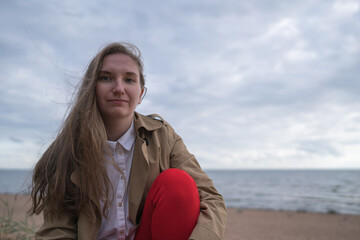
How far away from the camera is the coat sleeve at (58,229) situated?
1.51 metres

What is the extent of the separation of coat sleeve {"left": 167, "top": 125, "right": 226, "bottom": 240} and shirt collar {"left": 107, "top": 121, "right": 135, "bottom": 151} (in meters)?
0.26

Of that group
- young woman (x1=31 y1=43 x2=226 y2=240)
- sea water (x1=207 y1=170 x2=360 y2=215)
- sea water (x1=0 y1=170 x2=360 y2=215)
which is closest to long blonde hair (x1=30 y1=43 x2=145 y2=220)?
young woman (x1=31 y1=43 x2=226 y2=240)

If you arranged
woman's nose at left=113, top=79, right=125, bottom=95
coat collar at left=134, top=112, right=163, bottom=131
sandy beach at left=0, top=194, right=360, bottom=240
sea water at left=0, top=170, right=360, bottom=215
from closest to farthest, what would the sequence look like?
woman's nose at left=113, top=79, right=125, bottom=95
coat collar at left=134, top=112, right=163, bottom=131
sandy beach at left=0, top=194, right=360, bottom=240
sea water at left=0, top=170, right=360, bottom=215

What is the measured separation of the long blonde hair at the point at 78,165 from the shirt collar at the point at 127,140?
7 cm

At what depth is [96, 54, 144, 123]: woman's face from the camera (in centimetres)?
168

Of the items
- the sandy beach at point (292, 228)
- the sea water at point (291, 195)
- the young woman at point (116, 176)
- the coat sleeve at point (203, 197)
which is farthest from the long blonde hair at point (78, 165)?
the sandy beach at point (292, 228)

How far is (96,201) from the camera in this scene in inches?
61.7

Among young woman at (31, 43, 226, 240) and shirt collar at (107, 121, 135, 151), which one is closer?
young woman at (31, 43, 226, 240)

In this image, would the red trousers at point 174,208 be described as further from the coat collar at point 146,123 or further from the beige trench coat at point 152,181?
the coat collar at point 146,123

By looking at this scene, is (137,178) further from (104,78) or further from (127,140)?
(104,78)

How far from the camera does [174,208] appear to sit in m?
1.44

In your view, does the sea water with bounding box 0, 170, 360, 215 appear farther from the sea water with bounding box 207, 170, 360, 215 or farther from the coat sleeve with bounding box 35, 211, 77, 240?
the coat sleeve with bounding box 35, 211, 77, 240

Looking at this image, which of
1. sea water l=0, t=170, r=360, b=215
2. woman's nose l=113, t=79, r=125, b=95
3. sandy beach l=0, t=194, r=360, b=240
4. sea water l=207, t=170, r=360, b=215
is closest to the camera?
woman's nose l=113, t=79, r=125, b=95

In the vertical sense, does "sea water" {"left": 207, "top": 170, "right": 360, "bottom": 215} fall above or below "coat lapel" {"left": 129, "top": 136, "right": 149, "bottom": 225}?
below
